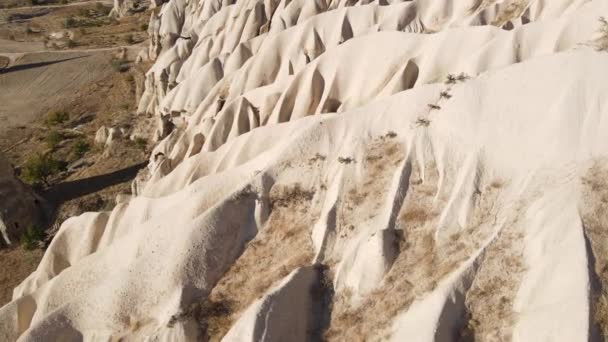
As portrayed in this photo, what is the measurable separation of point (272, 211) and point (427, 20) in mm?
10642

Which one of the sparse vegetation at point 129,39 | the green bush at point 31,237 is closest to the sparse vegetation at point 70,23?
the sparse vegetation at point 129,39

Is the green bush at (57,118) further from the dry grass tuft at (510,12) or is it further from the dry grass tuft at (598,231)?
the dry grass tuft at (598,231)

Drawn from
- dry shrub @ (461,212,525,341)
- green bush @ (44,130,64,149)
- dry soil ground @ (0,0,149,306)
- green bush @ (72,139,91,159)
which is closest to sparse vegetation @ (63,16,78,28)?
dry soil ground @ (0,0,149,306)

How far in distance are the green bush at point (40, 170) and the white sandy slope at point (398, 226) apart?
774cm

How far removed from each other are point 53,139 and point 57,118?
286 cm

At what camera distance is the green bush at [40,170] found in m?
19.6

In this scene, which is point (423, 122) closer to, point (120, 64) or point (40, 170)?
point (40, 170)

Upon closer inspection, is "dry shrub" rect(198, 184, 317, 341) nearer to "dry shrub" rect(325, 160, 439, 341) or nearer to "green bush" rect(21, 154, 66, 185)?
"dry shrub" rect(325, 160, 439, 341)

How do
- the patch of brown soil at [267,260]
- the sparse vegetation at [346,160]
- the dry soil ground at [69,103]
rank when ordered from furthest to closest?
the dry soil ground at [69,103] → the sparse vegetation at [346,160] → the patch of brown soil at [267,260]

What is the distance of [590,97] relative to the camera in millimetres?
9070

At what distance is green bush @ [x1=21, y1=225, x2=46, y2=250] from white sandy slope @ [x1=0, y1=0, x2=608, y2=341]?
357 centimetres

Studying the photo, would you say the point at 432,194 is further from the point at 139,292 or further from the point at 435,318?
the point at 139,292

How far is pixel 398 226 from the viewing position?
9.23m

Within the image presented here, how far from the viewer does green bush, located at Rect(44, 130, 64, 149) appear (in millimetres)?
23484
